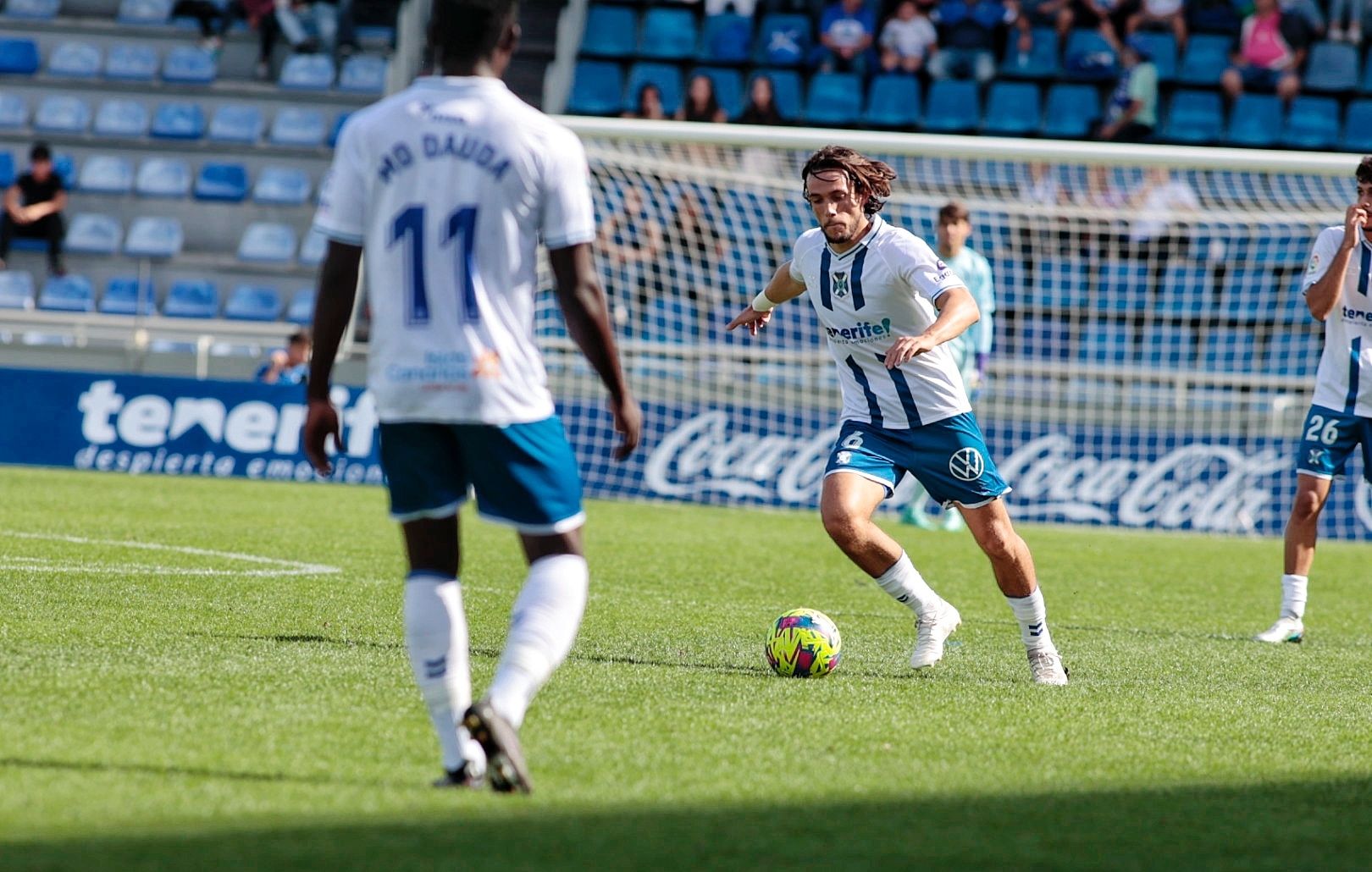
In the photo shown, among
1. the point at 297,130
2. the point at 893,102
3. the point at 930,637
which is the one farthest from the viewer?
the point at 297,130

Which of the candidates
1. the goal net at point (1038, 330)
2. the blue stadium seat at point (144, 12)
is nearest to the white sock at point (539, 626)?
the goal net at point (1038, 330)

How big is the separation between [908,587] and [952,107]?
14652mm

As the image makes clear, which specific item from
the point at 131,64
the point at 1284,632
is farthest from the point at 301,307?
the point at 1284,632

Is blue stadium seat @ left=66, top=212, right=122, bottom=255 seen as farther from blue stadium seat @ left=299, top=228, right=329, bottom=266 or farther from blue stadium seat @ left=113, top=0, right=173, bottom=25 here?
blue stadium seat @ left=113, top=0, right=173, bottom=25

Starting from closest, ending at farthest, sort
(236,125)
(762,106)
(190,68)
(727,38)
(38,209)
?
(762,106)
(38,209)
(727,38)
(236,125)
(190,68)

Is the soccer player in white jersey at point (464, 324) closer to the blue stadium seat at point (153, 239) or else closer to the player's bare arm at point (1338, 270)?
the player's bare arm at point (1338, 270)

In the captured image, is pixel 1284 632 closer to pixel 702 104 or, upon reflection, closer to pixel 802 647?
pixel 802 647

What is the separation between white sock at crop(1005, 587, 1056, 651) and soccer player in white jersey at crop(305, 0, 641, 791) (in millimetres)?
3031

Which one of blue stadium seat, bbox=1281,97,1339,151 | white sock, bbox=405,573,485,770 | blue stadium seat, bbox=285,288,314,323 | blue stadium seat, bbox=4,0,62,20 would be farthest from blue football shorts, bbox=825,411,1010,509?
blue stadium seat, bbox=4,0,62,20

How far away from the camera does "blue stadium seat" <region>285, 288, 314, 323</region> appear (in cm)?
2048

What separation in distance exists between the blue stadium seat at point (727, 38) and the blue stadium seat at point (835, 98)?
1209 millimetres

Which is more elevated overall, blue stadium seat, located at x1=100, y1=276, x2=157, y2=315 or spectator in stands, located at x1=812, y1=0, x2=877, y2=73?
spectator in stands, located at x1=812, y1=0, x2=877, y2=73

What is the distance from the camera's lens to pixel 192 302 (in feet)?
68.2

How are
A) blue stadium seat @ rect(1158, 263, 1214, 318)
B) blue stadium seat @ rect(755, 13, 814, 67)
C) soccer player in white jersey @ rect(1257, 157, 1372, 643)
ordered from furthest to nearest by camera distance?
blue stadium seat @ rect(755, 13, 814, 67)
blue stadium seat @ rect(1158, 263, 1214, 318)
soccer player in white jersey @ rect(1257, 157, 1372, 643)
